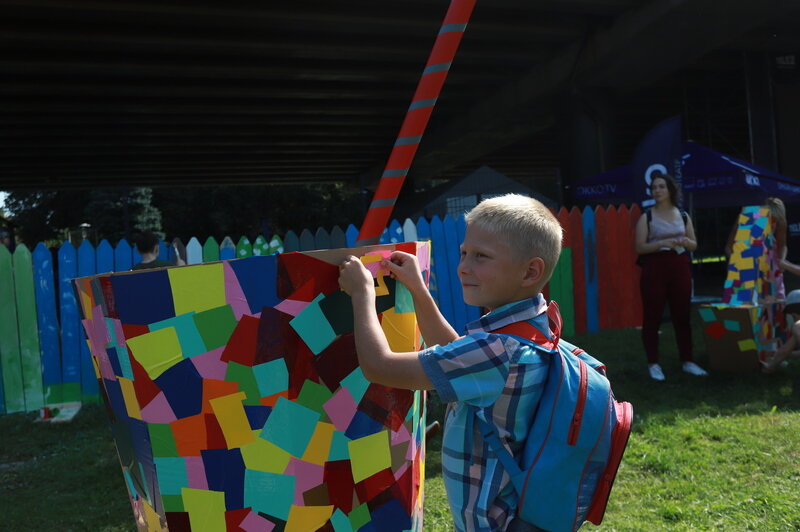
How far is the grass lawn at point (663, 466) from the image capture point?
2.97 meters

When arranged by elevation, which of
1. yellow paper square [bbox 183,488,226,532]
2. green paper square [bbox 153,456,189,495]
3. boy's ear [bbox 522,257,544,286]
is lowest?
yellow paper square [bbox 183,488,226,532]

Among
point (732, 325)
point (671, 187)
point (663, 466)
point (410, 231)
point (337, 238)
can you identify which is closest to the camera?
point (663, 466)

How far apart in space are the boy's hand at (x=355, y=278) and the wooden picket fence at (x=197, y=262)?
2841 mm

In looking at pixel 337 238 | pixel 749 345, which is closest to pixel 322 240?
pixel 337 238

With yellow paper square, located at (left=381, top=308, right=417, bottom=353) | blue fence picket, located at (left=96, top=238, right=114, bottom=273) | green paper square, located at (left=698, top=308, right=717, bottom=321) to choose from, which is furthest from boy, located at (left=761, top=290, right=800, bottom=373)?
blue fence picket, located at (left=96, top=238, right=114, bottom=273)

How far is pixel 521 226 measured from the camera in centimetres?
148

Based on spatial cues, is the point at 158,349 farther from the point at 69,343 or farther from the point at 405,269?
the point at 69,343

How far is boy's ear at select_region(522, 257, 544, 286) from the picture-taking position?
1.50 meters

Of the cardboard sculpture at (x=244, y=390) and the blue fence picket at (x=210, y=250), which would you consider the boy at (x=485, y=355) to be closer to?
the cardboard sculpture at (x=244, y=390)

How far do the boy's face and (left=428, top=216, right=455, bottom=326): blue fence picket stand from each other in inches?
227

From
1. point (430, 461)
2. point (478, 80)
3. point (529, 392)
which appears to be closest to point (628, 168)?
point (478, 80)

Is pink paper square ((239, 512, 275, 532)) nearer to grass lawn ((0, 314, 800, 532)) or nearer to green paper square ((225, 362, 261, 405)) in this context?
green paper square ((225, 362, 261, 405))

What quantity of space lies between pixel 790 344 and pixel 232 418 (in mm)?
4882

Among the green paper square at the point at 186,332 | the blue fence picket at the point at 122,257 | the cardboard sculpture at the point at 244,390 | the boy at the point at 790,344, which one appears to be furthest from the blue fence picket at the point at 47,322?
the boy at the point at 790,344
